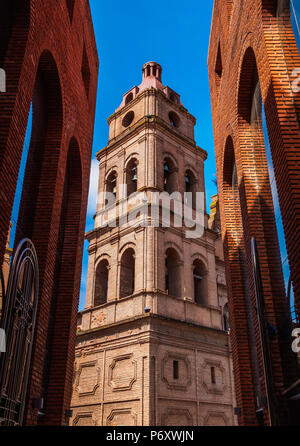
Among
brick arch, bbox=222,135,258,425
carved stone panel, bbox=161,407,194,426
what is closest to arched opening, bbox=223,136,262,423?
brick arch, bbox=222,135,258,425

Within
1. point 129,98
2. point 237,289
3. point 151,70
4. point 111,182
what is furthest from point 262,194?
point 151,70

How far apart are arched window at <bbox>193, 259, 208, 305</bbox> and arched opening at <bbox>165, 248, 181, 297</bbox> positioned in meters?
1.28

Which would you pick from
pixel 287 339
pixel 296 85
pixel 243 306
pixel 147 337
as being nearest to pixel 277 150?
pixel 296 85

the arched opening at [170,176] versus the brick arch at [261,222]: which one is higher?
the arched opening at [170,176]

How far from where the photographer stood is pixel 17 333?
215 inches

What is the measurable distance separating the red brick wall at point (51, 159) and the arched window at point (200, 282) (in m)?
13.1

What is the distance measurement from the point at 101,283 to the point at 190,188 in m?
8.00

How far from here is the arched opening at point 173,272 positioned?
2131 centimetres

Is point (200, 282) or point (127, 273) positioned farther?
point (200, 282)

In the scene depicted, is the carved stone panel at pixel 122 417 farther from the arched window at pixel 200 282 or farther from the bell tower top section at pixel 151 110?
the bell tower top section at pixel 151 110

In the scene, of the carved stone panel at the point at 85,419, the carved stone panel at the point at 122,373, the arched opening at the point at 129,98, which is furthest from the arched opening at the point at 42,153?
the arched opening at the point at 129,98

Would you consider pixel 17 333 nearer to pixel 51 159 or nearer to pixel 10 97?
pixel 10 97

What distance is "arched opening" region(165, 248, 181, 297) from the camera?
21312mm

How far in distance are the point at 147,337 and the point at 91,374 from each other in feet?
13.1
